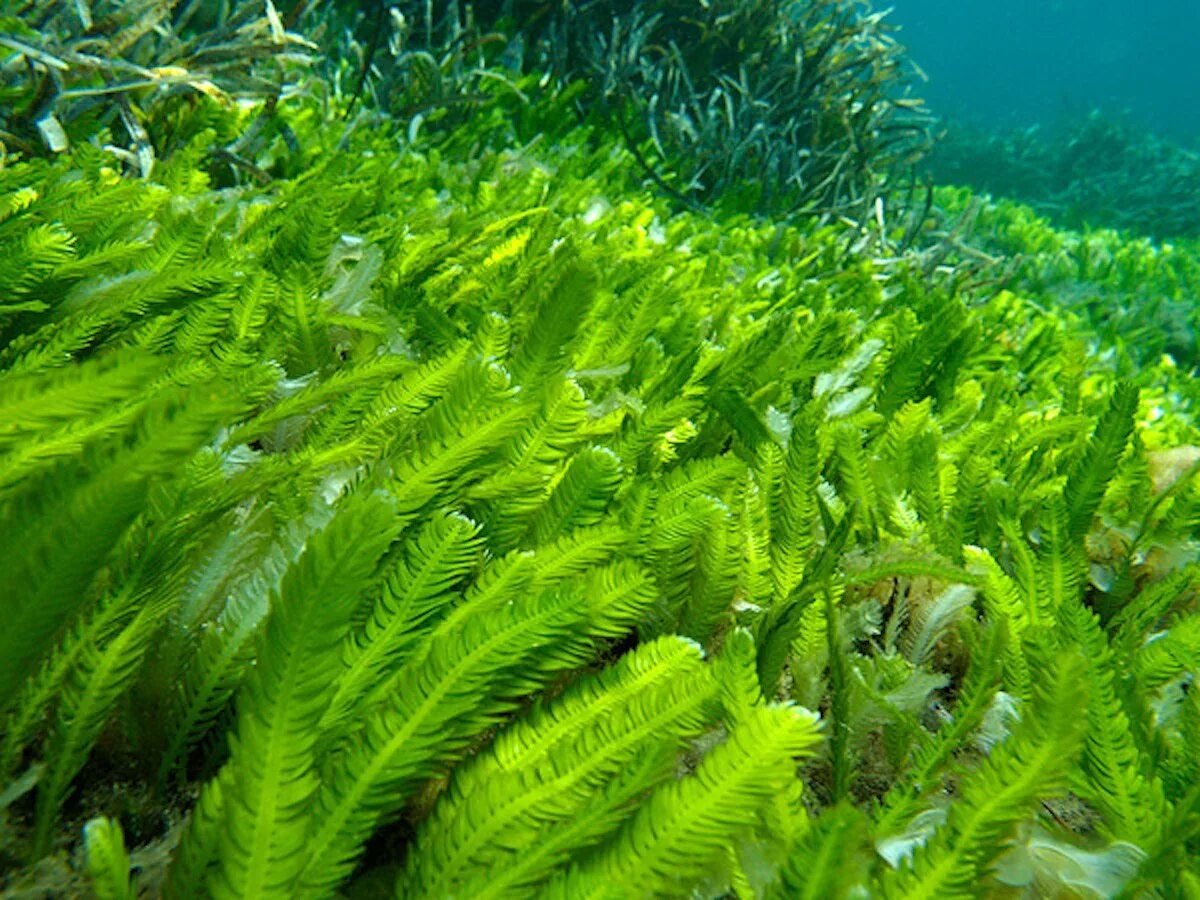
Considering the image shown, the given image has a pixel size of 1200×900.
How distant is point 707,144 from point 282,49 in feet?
7.14

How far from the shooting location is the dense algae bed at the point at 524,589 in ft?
2.15

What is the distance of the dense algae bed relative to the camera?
0.66 m

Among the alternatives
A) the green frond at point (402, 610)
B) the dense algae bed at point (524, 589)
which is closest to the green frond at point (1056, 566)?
the dense algae bed at point (524, 589)

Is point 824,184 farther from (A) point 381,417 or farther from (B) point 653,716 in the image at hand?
(B) point 653,716

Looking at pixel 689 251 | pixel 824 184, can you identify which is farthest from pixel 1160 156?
pixel 689 251

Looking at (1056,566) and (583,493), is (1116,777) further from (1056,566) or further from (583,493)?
(583,493)

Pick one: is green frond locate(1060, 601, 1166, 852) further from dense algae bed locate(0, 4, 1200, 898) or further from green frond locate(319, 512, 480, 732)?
green frond locate(319, 512, 480, 732)

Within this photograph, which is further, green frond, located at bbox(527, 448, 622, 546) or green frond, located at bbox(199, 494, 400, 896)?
green frond, located at bbox(527, 448, 622, 546)

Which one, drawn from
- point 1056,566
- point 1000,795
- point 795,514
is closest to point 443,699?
point 1000,795

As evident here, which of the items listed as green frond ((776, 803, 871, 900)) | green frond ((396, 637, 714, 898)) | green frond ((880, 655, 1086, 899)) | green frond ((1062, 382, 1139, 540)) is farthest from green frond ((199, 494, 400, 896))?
green frond ((1062, 382, 1139, 540))

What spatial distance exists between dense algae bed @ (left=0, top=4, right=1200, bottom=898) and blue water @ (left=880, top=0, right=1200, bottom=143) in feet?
235

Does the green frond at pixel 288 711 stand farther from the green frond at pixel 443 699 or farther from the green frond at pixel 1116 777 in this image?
the green frond at pixel 1116 777

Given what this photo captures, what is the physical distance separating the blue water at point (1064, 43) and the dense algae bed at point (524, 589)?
71660 millimetres

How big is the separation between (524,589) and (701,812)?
329 millimetres
